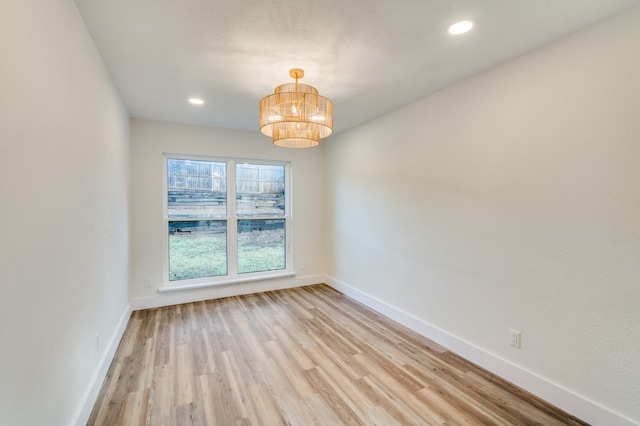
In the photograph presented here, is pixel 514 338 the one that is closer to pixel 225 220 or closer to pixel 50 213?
pixel 50 213

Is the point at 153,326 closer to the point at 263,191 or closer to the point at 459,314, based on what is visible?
the point at 263,191

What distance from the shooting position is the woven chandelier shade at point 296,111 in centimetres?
210

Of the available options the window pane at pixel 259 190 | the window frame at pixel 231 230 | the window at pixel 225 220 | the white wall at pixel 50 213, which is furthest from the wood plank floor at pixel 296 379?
the window pane at pixel 259 190

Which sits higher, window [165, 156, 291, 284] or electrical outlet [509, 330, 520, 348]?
window [165, 156, 291, 284]

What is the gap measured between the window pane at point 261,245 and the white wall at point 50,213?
2232 millimetres

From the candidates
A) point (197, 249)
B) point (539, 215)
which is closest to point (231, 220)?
point (197, 249)

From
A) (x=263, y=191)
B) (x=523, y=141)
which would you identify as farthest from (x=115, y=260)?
(x=523, y=141)

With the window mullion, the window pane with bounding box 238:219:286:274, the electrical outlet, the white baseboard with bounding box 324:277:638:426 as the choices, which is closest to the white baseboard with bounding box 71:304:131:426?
the window mullion

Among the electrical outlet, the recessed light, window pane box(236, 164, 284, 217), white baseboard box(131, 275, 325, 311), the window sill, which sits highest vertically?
the recessed light

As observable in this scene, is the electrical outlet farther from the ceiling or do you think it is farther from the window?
the window

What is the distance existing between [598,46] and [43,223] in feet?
10.6

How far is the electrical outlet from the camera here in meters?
2.17

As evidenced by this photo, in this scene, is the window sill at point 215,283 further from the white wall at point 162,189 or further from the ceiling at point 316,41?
the ceiling at point 316,41

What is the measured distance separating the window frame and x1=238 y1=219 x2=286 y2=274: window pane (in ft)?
0.21
